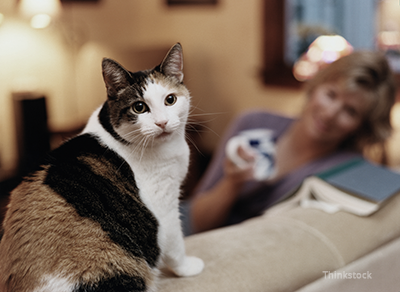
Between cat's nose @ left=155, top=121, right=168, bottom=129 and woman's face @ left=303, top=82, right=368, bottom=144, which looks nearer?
cat's nose @ left=155, top=121, right=168, bottom=129

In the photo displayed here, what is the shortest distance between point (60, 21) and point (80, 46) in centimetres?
25

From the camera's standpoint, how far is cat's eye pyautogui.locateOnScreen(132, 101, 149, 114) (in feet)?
2.12

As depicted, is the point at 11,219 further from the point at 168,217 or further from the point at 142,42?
the point at 142,42

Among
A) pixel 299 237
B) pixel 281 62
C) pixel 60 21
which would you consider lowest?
pixel 299 237

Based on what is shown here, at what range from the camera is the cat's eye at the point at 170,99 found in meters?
0.67

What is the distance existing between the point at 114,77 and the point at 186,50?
2.69m

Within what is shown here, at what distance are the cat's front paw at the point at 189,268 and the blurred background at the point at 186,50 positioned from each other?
1.54 m

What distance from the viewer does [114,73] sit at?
62 cm

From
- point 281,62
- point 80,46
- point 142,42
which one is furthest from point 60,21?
point 281,62

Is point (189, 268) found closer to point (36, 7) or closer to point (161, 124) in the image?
point (161, 124)

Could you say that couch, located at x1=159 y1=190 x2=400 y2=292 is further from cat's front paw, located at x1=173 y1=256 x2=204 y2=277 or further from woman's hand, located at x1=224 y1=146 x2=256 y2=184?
woman's hand, located at x1=224 y1=146 x2=256 y2=184

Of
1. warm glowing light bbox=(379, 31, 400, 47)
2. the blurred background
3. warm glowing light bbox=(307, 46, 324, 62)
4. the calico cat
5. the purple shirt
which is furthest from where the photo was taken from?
the blurred background

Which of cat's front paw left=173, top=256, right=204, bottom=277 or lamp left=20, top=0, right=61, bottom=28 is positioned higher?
lamp left=20, top=0, right=61, bottom=28

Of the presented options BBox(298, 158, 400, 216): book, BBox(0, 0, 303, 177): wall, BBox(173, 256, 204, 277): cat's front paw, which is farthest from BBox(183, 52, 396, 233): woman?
BBox(0, 0, 303, 177): wall
